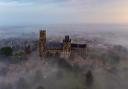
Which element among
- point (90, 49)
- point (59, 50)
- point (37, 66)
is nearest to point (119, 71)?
point (90, 49)

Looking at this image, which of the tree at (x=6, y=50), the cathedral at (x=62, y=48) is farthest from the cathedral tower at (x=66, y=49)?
the tree at (x=6, y=50)

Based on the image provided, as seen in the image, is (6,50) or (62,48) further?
(6,50)

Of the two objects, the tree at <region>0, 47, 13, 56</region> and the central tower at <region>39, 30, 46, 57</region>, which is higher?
the central tower at <region>39, 30, 46, 57</region>

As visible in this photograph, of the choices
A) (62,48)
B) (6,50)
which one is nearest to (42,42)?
(62,48)

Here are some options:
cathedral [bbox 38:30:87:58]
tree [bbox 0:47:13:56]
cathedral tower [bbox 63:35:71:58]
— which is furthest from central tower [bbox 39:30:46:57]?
tree [bbox 0:47:13:56]

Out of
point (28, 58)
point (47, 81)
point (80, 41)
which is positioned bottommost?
point (47, 81)

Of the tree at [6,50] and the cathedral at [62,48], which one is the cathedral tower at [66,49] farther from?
the tree at [6,50]

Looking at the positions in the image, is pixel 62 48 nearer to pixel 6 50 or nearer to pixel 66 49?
pixel 66 49

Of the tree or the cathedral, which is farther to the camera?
the tree

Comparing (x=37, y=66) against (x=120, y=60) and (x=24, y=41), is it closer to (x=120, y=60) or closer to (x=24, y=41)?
(x=24, y=41)

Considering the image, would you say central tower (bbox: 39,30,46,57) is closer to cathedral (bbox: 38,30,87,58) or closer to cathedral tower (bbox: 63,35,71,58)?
cathedral (bbox: 38,30,87,58)

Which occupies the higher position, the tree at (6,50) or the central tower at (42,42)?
the central tower at (42,42)
